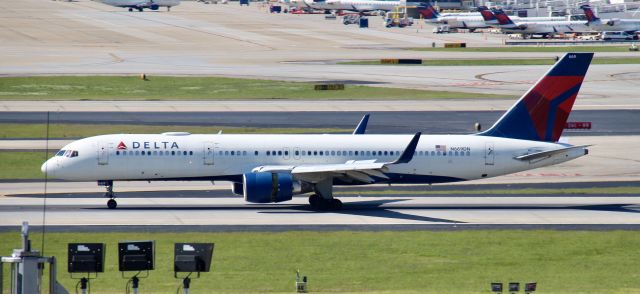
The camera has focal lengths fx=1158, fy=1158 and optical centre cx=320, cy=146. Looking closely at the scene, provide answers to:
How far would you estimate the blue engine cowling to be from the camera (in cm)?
4856

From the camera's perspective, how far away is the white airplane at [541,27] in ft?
633

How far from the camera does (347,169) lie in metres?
49.5

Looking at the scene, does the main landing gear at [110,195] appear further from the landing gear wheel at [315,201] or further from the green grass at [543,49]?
the green grass at [543,49]

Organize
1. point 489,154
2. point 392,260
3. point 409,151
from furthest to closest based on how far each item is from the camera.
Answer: point 489,154 < point 409,151 < point 392,260

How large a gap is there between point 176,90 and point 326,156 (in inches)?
2156

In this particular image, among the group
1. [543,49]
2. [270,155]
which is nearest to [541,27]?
[543,49]

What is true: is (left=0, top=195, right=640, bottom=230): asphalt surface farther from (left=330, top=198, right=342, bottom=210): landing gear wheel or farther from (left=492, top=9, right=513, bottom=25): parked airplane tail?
(left=492, top=9, right=513, bottom=25): parked airplane tail

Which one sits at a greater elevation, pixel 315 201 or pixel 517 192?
pixel 315 201

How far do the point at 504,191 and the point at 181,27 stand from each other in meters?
142

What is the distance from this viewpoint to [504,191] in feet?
190

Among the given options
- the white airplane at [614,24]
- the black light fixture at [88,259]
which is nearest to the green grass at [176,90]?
the black light fixture at [88,259]

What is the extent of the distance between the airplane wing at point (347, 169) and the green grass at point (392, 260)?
15.9 feet

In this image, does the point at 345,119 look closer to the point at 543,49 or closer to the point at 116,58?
the point at 116,58

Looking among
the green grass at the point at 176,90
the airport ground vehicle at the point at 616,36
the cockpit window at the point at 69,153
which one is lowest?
the green grass at the point at 176,90
